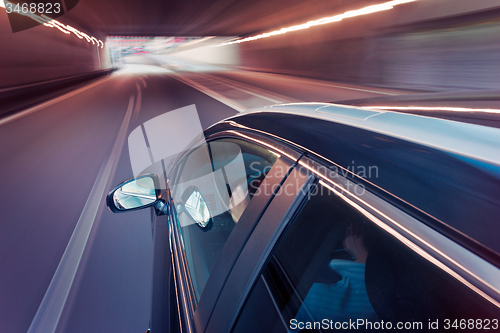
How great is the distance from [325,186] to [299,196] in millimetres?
97

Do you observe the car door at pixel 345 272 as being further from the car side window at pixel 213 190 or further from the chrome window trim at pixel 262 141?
the car side window at pixel 213 190

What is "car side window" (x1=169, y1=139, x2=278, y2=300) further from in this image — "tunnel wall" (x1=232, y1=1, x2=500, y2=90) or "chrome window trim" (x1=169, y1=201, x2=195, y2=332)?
"tunnel wall" (x1=232, y1=1, x2=500, y2=90)

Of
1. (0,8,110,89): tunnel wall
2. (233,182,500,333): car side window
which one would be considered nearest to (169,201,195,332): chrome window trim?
(233,182,500,333): car side window

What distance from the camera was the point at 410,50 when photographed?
39.5 feet

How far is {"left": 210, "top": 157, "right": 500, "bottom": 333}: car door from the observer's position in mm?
657

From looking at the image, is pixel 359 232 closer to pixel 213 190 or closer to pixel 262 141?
pixel 262 141

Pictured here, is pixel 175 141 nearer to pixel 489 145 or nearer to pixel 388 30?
pixel 489 145

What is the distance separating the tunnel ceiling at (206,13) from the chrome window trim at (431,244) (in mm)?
15822

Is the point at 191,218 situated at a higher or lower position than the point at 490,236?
lower

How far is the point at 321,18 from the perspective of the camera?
19.6 meters

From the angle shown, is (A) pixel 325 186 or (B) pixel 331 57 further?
(B) pixel 331 57

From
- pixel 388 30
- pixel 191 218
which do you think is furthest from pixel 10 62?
pixel 191 218

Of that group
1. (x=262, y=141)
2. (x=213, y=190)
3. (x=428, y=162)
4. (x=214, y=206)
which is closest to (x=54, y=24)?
(x=213, y=190)

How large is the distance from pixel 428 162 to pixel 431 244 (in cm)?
23
